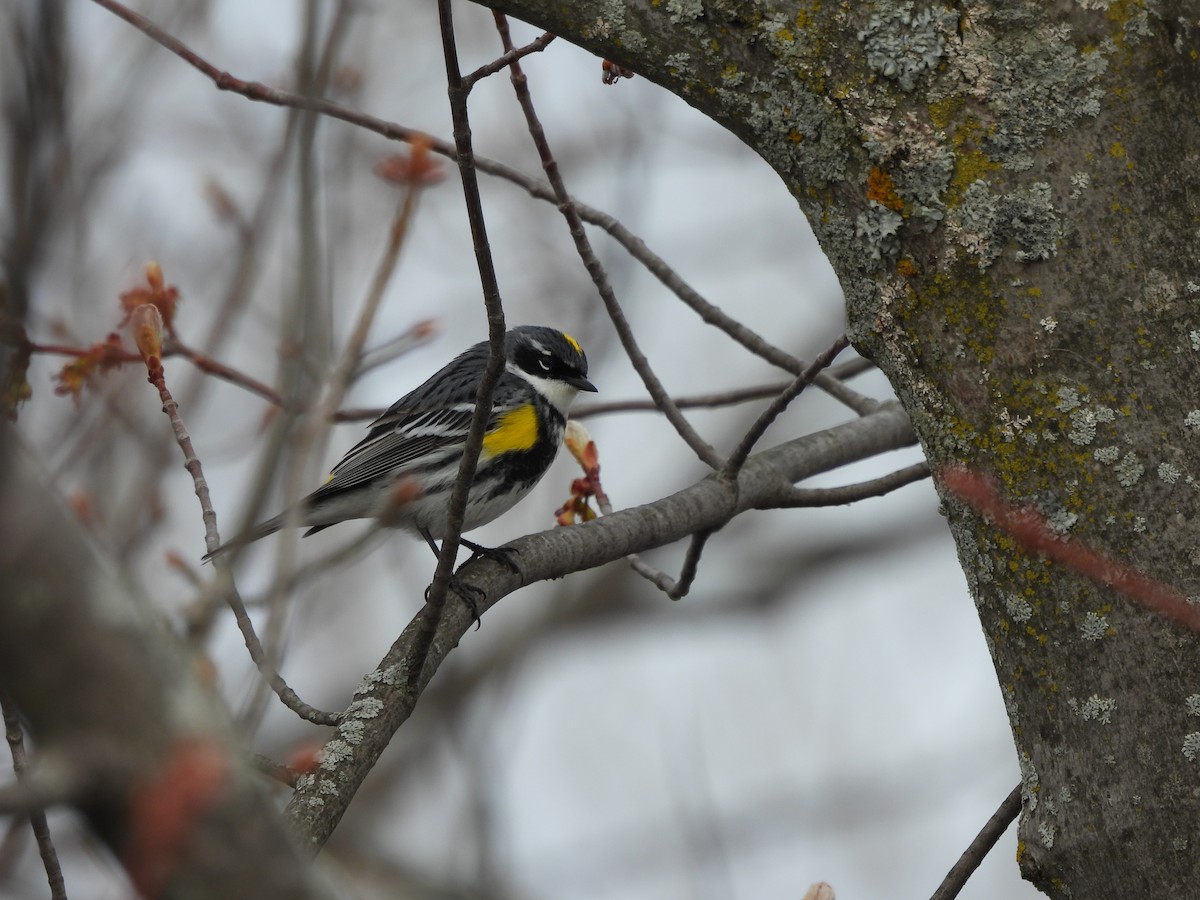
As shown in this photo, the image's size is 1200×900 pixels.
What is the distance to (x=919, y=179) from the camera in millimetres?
2088

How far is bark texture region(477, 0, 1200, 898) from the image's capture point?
2.01 m

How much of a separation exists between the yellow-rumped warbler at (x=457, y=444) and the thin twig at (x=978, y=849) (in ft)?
9.06

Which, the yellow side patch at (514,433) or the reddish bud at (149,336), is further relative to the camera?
the yellow side patch at (514,433)

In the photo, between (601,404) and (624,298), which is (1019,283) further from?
(624,298)

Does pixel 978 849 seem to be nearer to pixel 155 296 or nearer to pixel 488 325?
pixel 488 325

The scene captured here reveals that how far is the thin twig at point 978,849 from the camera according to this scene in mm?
2535

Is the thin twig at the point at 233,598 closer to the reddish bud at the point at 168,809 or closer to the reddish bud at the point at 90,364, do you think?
the reddish bud at the point at 90,364

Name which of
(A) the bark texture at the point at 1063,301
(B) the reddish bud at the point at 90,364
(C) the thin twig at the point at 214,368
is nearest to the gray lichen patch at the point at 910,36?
(A) the bark texture at the point at 1063,301

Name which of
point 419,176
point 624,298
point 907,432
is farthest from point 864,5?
point 624,298

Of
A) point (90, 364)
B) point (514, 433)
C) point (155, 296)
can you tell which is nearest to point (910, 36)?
point (155, 296)

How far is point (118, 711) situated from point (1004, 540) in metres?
1.64

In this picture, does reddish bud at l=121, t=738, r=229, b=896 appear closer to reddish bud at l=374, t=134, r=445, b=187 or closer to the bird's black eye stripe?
reddish bud at l=374, t=134, r=445, b=187

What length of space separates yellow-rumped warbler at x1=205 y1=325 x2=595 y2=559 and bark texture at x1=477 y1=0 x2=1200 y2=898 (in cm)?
317

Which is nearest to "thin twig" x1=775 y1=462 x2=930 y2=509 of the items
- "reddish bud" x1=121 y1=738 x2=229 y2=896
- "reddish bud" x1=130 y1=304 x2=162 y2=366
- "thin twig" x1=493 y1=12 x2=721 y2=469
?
"thin twig" x1=493 y1=12 x2=721 y2=469
